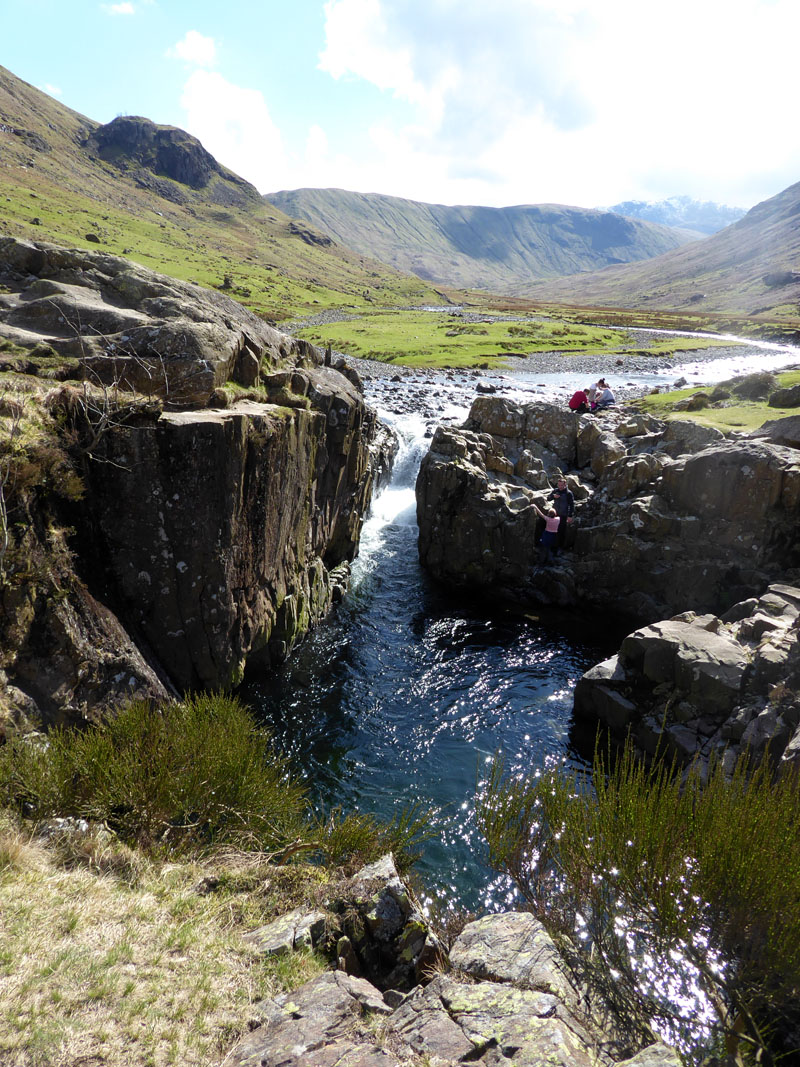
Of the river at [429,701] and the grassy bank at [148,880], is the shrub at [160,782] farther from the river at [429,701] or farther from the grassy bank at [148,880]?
the river at [429,701]

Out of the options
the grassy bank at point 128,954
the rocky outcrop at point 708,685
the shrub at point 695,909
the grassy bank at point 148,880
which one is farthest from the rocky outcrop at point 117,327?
the rocky outcrop at point 708,685

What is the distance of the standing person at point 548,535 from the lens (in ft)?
85.4

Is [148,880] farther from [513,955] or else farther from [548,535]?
[548,535]

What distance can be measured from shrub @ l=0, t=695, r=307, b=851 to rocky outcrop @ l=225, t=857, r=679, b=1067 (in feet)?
11.4

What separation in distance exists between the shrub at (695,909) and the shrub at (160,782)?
5.61 metres

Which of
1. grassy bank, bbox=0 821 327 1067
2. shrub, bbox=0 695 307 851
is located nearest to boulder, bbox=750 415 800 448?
shrub, bbox=0 695 307 851

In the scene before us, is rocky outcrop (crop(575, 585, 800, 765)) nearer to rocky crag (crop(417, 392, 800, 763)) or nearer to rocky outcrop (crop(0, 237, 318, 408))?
rocky crag (crop(417, 392, 800, 763))

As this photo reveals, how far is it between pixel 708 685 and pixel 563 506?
12226 mm

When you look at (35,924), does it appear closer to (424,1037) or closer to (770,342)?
(424,1037)

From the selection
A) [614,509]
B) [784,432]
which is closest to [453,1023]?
[614,509]

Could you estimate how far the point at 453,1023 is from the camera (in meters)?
6.86

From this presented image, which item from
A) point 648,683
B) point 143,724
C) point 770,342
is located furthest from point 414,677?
point 770,342

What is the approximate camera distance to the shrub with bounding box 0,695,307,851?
9.84 metres

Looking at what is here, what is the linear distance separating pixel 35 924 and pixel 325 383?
21472mm
